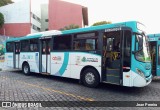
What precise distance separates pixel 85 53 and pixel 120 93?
2513 mm

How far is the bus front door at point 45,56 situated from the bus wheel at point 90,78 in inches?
117

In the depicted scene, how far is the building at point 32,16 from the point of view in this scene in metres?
46.2

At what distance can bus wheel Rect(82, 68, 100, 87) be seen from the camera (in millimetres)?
8609

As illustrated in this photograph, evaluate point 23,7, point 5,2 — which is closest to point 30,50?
point 23,7

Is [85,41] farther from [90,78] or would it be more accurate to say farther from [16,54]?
[16,54]

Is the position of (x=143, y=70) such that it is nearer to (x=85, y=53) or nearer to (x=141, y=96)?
(x=141, y=96)

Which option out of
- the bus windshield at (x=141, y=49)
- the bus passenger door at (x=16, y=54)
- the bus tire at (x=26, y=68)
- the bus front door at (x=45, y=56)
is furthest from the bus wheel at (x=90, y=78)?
the bus passenger door at (x=16, y=54)

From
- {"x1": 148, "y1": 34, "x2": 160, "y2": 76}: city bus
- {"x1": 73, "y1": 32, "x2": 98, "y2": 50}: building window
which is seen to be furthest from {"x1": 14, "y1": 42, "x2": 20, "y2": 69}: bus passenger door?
{"x1": 148, "y1": 34, "x2": 160, "y2": 76}: city bus

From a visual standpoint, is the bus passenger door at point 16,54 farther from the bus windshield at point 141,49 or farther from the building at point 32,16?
the building at point 32,16

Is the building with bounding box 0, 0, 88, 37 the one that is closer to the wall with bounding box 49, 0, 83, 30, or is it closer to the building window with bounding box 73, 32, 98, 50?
→ the wall with bounding box 49, 0, 83, 30

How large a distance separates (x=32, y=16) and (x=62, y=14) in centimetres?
783

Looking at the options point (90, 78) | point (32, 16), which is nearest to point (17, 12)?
point (32, 16)

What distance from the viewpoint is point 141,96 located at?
745 centimetres

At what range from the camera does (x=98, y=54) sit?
849cm
